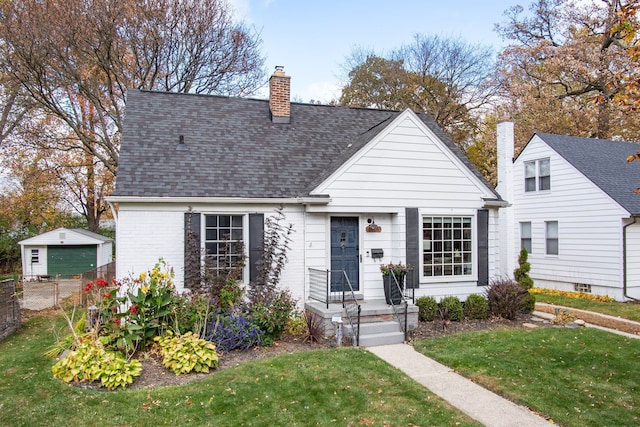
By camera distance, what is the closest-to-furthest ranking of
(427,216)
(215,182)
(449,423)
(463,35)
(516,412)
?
(449,423) < (516,412) < (215,182) < (427,216) < (463,35)

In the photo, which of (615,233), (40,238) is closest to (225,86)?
(40,238)

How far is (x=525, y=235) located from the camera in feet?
59.5

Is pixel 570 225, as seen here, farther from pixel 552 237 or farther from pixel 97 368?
pixel 97 368

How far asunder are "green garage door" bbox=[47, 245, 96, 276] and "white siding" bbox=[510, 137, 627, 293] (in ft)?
63.9

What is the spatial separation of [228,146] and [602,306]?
11733 mm

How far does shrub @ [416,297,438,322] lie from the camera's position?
10.1 meters

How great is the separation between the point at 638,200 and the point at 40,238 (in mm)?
24657

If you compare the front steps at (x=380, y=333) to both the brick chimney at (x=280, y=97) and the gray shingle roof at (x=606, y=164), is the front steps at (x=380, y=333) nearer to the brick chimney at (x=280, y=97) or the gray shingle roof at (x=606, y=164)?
the brick chimney at (x=280, y=97)

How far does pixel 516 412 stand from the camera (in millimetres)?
5418

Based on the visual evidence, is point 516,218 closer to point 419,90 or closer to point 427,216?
point 427,216

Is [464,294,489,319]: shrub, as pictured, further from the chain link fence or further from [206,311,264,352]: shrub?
the chain link fence

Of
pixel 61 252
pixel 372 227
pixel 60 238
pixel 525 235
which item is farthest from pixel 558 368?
pixel 61 252

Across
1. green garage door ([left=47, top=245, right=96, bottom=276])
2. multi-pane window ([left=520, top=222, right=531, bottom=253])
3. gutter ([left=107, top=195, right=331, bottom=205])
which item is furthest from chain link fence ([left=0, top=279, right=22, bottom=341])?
multi-pane window ([left=520, top=222, right=531, bottom=253])

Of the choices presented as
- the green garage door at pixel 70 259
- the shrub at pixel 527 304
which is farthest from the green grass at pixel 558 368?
the green garage door at pixel 70 259
